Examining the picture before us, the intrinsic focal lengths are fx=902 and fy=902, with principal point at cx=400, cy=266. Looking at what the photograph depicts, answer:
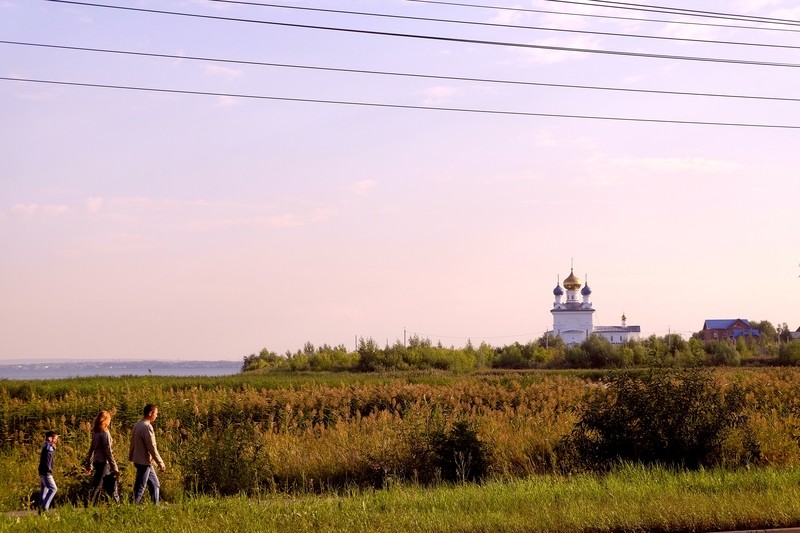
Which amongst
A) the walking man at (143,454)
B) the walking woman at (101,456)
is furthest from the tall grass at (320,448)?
the walking woman at (101,456)

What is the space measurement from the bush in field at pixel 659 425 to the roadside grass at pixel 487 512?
2.95 metres

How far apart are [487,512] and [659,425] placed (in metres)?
6.48

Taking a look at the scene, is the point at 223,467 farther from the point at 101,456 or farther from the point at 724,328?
the point at 724,328

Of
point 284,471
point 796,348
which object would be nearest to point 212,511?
point 284,471

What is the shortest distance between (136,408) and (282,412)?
4.77 m

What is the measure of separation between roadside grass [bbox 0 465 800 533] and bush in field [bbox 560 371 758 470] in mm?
2954

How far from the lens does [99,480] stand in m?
14.9

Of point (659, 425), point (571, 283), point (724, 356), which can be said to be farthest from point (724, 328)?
point (659, 425)

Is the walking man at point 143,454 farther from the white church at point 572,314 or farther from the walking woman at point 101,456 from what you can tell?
the white church at point 572,314

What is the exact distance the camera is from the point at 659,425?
17.7 meters

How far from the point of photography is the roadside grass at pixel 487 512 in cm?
1176

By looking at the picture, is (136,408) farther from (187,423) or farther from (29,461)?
(29,461)

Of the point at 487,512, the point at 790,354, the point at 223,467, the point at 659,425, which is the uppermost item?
the point at 790,354

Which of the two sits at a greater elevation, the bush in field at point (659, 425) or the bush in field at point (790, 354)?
the bush in field at point (790, 354)
